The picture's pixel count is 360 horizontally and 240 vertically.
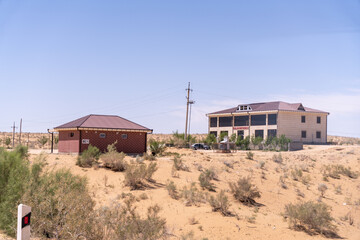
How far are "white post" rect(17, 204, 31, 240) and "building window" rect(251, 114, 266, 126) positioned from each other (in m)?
55.4

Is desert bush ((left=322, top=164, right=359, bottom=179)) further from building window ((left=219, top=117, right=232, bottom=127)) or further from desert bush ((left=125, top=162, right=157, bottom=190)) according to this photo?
building window ((left=219, top=117, right=232, bottom=127))

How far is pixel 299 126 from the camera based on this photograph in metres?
59.8

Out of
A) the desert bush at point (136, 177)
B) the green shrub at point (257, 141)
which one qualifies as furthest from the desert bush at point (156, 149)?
the green shrub at point (257, 141)

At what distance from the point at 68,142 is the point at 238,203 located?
18.4 metres

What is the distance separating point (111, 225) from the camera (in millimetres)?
11109

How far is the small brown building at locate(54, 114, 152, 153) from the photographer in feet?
110

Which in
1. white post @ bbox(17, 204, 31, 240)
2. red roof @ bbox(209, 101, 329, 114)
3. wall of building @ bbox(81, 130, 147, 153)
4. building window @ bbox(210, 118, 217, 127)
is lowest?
white post @ bbox(17, 204, 31, 240)

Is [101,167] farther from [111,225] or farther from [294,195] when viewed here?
[111,225]

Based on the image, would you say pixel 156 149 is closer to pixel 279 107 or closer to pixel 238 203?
pixel 238 203

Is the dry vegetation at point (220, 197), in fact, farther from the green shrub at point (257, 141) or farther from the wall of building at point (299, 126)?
the wall of building at point (299, 126)

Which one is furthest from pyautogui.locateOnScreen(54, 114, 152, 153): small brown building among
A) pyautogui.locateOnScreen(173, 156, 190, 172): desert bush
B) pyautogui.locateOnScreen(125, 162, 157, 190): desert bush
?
pyautogui.locateOnScreen(125, 162, 157, 190): desert bush

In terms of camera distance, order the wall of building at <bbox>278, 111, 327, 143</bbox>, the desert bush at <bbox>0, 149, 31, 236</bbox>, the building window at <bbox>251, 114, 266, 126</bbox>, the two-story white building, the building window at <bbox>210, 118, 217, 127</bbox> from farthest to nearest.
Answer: the building window at <bbox>210, 118, 217, 127</bbox>
the building window at <bbox>251, 114, 266, 126</bbox>
the two-story white building
the wall of building at <bbox>278, 111, 327, 143</bbox>
the desert bush at <bbox>0, 149, 31, 236</bbox>

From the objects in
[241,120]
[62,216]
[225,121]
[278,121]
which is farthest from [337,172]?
[62,216]

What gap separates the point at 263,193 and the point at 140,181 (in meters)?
8.87
